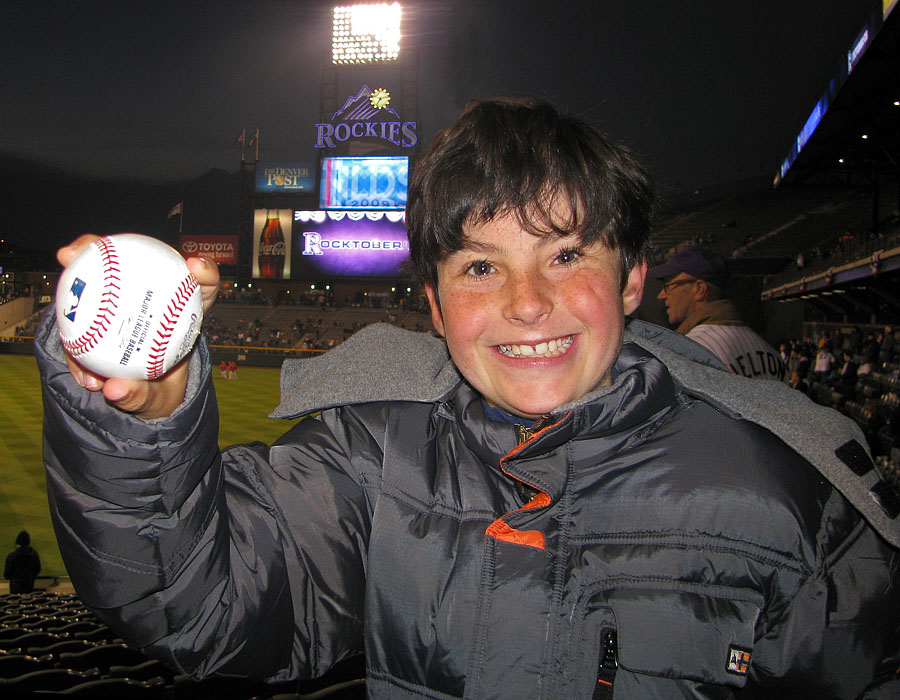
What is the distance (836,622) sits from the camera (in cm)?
117

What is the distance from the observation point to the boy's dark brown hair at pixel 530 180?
1.28 meters

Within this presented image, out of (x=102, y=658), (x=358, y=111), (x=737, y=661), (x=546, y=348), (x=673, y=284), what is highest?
(x=358, y=111)

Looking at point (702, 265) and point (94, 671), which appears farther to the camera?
point (702, 265)

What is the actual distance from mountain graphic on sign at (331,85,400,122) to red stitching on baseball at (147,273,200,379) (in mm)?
36282

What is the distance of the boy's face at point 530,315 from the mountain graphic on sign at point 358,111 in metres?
36.3

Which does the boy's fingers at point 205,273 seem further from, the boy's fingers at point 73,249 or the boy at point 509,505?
the boy's fingers at point 73,249

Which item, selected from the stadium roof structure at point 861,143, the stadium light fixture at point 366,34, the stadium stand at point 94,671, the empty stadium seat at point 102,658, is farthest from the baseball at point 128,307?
the stadium light fixture at point 366,34

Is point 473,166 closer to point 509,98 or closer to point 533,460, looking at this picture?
point 509,98

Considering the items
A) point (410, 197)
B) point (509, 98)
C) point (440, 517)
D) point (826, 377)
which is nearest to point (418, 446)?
point (440, 517)

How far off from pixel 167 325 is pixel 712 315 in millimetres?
3460

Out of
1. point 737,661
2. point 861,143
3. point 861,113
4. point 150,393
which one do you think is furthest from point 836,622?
point 861,143

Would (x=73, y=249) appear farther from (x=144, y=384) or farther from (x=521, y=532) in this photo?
(x=521, y=532)

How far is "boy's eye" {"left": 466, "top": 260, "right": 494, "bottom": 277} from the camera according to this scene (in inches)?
51.9

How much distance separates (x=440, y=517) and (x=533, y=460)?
211 mm
